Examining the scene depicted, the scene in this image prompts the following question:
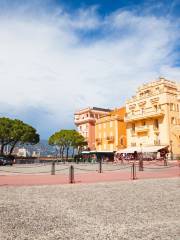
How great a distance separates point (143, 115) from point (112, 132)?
10.8m

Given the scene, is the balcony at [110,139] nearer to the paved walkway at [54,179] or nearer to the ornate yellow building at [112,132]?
the ornate yellow building at [112,132]

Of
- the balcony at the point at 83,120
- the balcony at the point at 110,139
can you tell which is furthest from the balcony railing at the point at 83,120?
the balcony at the point at 110,139

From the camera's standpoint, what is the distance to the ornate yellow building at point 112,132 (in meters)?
62.5

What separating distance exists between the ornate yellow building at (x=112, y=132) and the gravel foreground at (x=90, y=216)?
51.7m

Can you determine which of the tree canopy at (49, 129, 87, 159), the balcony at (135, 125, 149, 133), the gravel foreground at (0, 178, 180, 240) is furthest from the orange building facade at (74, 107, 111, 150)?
the gravel foreground at (0, 178, 180, 240)

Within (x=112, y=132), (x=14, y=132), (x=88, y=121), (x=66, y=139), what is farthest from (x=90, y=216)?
(x=88, y=121)

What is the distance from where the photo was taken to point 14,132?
59.8 meters

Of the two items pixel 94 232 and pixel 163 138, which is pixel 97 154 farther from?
pixel 94 232

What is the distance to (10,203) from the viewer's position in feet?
30.4

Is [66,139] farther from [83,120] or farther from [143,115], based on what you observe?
[143,115]

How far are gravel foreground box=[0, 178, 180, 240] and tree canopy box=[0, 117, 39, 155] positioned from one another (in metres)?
50.6

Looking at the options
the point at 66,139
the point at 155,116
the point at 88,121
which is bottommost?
the point at 66,139

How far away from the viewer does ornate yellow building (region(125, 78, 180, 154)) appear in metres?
50.8

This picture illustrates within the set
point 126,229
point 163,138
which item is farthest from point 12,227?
point 163,138
